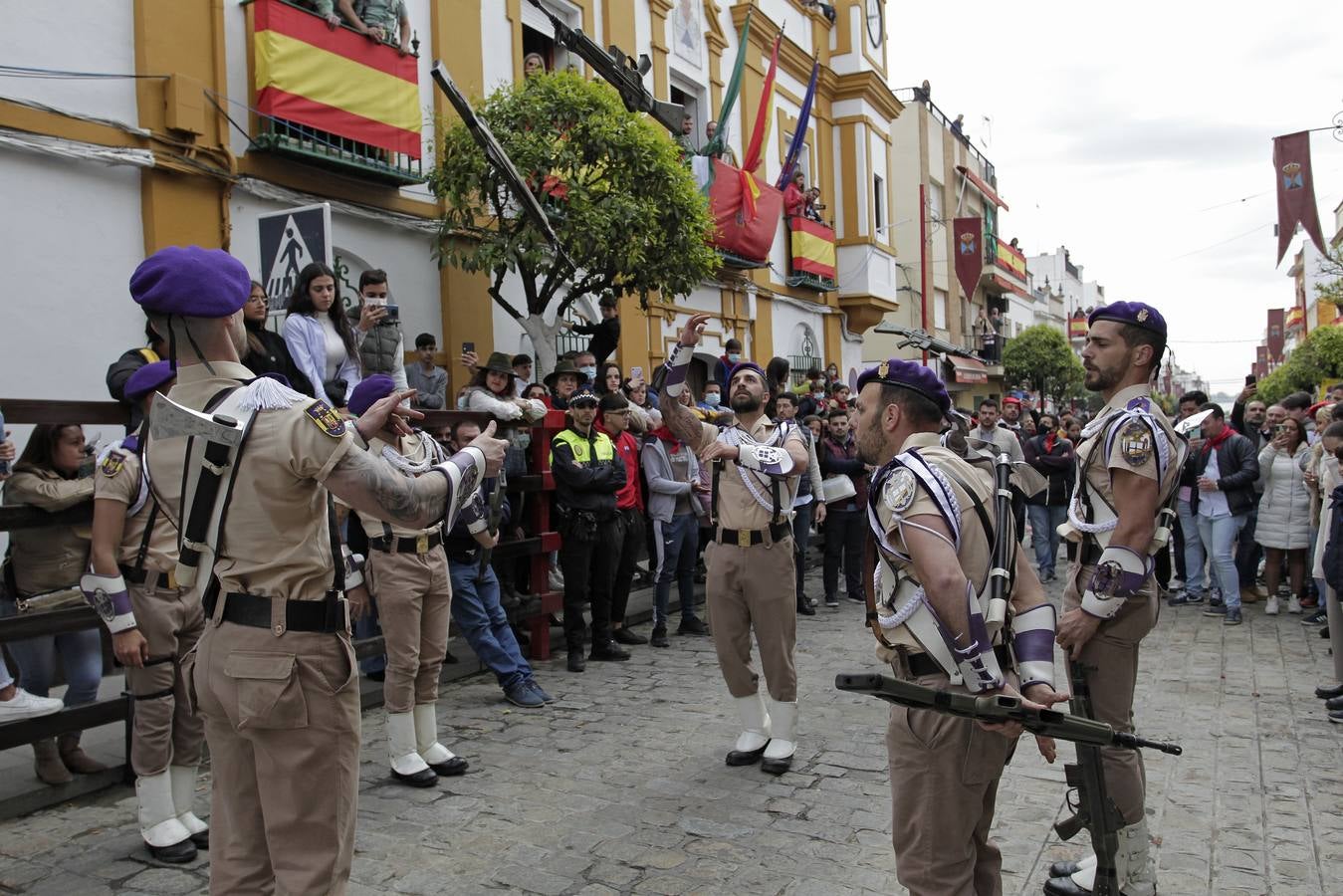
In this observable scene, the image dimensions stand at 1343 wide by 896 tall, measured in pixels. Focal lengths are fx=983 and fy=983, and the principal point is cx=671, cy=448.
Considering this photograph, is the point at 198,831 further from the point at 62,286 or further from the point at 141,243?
the point at 141,243

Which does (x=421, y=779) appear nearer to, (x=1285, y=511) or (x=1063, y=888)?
(x=1063, y=888)

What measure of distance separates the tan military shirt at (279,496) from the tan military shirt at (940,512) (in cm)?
153

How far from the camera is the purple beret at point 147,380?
13.4 ft

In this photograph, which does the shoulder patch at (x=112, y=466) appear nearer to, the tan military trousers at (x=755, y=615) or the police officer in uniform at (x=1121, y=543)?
the tan military trousers at (x=755, y=615)

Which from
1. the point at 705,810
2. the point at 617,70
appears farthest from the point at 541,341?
the point at 705,810

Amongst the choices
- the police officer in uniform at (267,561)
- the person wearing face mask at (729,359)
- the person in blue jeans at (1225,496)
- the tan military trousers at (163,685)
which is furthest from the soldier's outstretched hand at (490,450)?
the person wearing face mask at (729,359)

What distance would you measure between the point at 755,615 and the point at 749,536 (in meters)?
0.44

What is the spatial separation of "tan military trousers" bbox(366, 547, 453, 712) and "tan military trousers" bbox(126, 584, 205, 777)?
1.00 meters

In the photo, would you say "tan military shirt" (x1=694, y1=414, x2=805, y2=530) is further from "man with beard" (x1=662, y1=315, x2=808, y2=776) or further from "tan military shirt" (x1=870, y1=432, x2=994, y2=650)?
"tan military shirt" (x1=870, y1=432, x2=994, y2=650)

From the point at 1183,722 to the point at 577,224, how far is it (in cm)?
727

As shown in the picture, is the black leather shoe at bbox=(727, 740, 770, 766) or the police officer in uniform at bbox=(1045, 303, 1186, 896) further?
the black leather shoe at bbox=(727, 740, 770, 766)

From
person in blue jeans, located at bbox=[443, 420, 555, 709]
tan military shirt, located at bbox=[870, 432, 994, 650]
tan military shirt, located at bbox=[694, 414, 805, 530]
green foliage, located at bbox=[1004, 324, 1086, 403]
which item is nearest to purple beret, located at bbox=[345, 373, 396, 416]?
person in blue jeans, located at bbox=[443, 420, 555, 709]

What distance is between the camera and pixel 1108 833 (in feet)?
11.5

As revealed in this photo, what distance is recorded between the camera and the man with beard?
539 cm
